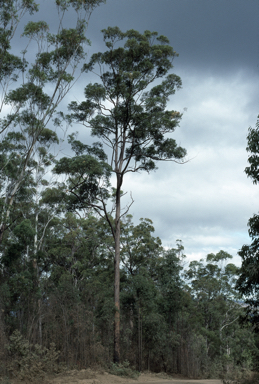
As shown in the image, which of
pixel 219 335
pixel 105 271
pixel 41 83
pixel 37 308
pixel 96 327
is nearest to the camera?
pixel 37 308

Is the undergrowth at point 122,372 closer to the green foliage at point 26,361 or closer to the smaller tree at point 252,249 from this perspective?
the green foliage at point 26,361

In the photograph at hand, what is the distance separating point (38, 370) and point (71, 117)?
12.6 meters

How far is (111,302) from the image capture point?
1545 centimetres

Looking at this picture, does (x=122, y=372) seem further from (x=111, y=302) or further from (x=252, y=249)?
(x=252, y=249)

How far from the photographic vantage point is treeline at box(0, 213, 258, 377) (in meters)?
13.0

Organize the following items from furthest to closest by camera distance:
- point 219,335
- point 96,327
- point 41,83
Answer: point 219,335
point 41,83
point 96,327

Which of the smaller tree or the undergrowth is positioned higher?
the smaller tree

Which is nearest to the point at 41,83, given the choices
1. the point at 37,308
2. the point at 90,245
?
the point at 37,308

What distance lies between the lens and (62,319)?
1295 centimetres

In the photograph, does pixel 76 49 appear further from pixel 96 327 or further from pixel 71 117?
pixel 96 327

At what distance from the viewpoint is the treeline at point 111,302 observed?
12961 millimetres

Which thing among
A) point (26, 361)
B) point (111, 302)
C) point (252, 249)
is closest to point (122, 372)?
point (111, 302)

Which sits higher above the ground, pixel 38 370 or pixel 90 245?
pixel 90 245

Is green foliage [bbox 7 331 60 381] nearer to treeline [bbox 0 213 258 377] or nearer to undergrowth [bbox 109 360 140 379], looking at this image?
treeline [bbox 0 213 258 377]
